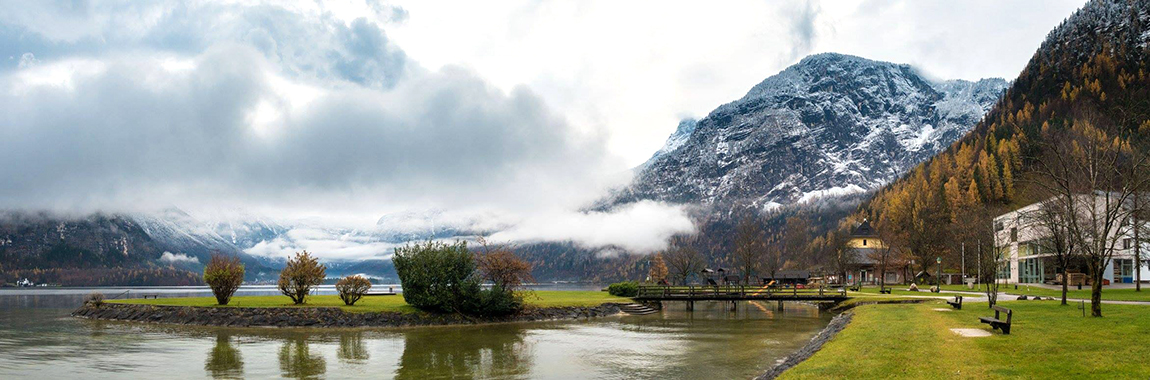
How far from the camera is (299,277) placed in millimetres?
56062

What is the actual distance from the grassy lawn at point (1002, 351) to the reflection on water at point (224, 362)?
22.1 metres

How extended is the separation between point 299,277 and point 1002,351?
49504mm

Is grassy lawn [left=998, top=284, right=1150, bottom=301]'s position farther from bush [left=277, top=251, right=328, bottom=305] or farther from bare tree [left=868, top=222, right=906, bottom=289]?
bush [left=277, top=251, right=328, bottom=305]

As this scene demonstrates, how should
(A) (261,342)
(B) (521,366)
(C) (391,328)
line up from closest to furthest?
(B) (521,366) → (A) (261,342) → (C) (391,328)

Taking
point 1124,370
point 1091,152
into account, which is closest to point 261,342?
point 1124,370

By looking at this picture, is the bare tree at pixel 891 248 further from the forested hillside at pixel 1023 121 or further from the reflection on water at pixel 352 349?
the reflection on water at pixel 352 349

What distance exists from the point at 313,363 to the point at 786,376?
71.0ft

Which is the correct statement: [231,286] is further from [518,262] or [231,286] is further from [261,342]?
[518,262]

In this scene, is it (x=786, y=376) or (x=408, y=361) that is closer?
(x=786, y=376)

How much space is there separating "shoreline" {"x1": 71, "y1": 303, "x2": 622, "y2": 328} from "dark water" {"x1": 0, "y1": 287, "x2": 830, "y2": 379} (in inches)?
82.4

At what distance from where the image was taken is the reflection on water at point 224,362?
28625mm

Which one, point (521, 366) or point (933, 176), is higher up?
point (933, 176)

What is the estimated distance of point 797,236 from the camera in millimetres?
181000

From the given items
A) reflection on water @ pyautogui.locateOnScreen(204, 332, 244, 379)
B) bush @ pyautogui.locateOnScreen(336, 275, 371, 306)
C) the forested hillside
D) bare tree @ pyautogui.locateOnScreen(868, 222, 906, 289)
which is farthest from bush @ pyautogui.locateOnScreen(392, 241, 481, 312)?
bare tree @ pyautogui.locateOnScreen(868, 222, 906, 289)
